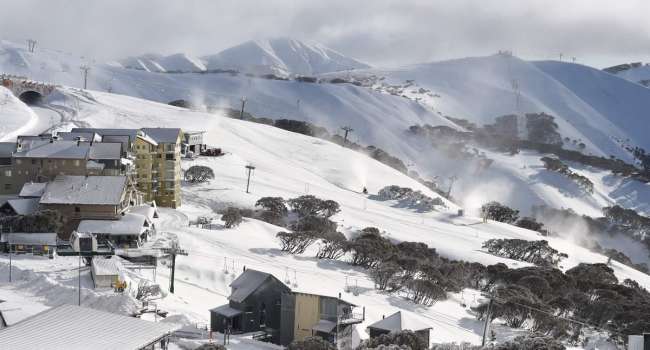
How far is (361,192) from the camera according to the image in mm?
99562

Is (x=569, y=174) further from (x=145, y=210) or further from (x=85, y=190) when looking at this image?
(x=85, y=190)

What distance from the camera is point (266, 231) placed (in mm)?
65312

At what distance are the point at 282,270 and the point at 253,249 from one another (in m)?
4.81

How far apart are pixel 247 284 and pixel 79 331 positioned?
13.5 metres

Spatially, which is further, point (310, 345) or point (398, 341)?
point (398, 341)

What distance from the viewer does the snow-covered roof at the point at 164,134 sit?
72500mm

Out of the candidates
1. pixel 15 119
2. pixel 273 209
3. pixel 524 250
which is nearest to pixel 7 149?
pixel 273 209

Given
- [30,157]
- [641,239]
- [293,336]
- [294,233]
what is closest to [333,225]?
[294,233]

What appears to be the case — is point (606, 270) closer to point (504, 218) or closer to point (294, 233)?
point (504, 218)

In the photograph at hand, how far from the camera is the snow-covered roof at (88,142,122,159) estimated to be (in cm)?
6119

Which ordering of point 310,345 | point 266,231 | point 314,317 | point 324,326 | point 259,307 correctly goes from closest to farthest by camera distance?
point 310,345 < point 324,326 < point 314,317 < point 259,307 < point 266,231

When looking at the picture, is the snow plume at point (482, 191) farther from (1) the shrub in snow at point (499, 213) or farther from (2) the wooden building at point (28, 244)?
(2) the wooden building at point (28, 244)

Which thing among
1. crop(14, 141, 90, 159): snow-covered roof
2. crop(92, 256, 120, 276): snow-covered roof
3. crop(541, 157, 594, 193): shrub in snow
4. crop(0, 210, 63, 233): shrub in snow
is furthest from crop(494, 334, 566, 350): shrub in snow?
crop(541, 157, 594, 193): shrub in snow

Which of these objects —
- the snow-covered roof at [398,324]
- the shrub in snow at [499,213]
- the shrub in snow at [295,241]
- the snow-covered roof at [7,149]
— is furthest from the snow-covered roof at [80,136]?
the shrub in snow at [499,213]
